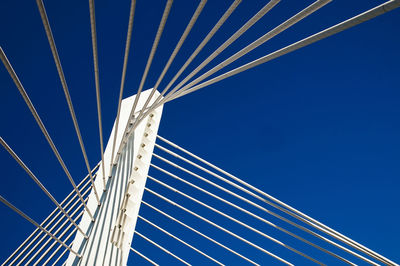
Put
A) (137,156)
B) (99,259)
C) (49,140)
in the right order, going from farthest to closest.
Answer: (137,156) < (99,259) < (49,140)

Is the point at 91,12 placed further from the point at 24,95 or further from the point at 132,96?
the point at 132,96

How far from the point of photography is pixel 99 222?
2.55m

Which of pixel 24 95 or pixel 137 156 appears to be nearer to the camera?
pixel 24 95

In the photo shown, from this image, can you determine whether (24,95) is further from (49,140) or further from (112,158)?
(112,158)

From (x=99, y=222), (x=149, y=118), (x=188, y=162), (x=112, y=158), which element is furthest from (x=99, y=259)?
(x=149, y=118)

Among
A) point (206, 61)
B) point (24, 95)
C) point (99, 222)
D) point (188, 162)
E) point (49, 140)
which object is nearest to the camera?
point (24, 95)

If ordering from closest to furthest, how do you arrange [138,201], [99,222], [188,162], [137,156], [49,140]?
1. [49,140]
2. [99,222]
3. [138,201]
4. [137,156]
5. [188,162]

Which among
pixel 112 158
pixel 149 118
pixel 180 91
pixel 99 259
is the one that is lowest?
pixel 99 259

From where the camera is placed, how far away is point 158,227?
342 cm

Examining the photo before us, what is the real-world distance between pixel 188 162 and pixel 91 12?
7.01 feet

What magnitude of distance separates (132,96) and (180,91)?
1171 mm

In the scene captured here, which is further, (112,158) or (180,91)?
(112,158)

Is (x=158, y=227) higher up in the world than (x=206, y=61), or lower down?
lower down

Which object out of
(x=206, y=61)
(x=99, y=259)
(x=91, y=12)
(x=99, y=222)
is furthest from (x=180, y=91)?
(x=99, y=259)
